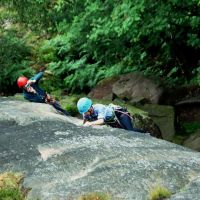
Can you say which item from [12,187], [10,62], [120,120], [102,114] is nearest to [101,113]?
[102,114]

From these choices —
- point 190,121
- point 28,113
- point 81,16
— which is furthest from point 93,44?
point 28,113

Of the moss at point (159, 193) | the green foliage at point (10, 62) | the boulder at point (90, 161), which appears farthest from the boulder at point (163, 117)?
the moss at point (159, 193)

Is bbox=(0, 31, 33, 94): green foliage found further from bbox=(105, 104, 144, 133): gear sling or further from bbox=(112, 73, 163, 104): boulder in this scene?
bbox=(105, 104, 144, 133): gear sling

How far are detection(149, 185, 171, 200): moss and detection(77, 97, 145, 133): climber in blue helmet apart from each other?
11.9 ft

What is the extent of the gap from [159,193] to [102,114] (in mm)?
3933

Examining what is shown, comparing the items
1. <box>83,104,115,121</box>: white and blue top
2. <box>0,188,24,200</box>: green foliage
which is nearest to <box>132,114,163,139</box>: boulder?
<box>83,104,115,121</box>: white and blue top

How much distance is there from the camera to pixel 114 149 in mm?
8836

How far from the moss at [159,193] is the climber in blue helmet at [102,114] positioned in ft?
11.9

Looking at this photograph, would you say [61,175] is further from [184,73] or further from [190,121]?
[184,73]

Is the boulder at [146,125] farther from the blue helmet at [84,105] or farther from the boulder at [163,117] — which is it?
the blue helmet at [84,105]

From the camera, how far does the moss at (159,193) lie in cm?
708

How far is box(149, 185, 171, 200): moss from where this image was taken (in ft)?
23.2

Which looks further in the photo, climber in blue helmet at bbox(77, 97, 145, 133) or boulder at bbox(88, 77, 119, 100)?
boulder at bbox(88, 77, 119, 100)

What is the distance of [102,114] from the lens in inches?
426
